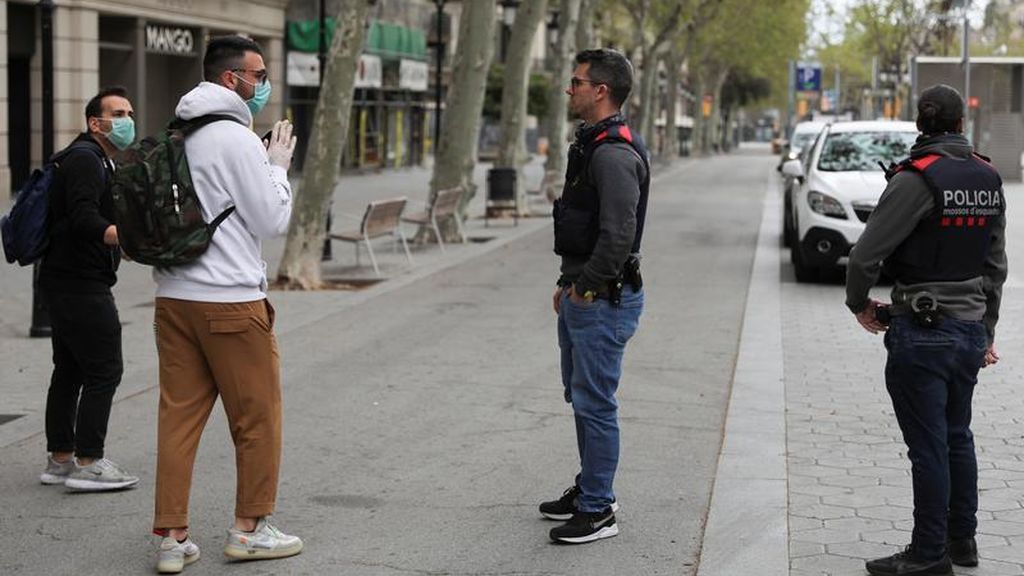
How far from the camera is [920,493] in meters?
5.70

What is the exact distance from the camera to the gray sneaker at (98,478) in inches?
278

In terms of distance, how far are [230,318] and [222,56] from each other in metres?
0.90

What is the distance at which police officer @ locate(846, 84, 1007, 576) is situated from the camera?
18.2ft

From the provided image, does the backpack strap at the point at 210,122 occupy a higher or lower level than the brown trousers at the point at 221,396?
higher

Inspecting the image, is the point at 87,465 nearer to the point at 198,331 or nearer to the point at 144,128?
the point at 198,331

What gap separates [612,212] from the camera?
5973mm

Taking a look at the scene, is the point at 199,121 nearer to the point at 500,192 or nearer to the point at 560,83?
the point at 500,192

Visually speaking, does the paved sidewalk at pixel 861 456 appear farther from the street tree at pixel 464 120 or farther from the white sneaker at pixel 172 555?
the street tree at pixel 464 120

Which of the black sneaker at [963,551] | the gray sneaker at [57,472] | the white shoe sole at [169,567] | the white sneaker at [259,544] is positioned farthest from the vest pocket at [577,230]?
the gray sneaker at [57,472]

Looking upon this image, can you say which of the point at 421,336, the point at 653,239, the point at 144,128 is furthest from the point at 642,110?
the point at 421,336

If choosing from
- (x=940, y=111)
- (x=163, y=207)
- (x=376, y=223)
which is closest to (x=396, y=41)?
(x=376, y=223)

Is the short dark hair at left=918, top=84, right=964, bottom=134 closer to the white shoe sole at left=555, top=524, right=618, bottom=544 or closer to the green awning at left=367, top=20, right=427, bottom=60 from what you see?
the white shoe sole at left=555, top=524, right=618, bottom=544

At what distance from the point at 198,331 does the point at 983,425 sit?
183 inches

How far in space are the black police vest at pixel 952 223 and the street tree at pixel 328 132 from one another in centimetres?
1124
